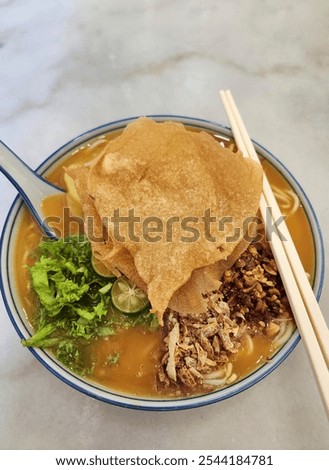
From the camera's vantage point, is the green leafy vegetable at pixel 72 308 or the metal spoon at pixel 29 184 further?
the metal spoon at pixel 29 184

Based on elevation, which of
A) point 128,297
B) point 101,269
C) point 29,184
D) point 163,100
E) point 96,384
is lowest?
point 96,384

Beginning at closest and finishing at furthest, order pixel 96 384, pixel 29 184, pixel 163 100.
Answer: pixel 96 384, pixel 29 184, pixel 163 100

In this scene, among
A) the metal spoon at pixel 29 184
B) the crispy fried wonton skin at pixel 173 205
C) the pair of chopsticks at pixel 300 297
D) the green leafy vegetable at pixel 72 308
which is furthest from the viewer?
the metal spoon at pixel 29 184

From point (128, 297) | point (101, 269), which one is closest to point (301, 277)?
point (128, 297)

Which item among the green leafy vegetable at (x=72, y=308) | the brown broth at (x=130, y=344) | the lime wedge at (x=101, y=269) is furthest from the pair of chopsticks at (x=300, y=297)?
the lime wedge at (x=101, y=269)

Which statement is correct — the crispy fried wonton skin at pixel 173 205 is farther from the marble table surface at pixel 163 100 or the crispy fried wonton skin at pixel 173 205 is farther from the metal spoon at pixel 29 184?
the marble table surface at pixel 163 100

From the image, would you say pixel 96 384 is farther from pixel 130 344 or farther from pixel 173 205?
pixel 173 205
